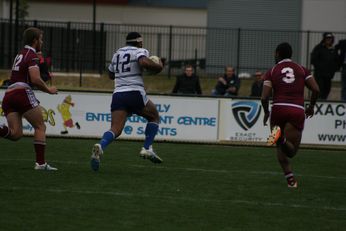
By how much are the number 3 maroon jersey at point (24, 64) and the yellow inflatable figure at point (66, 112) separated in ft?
20.6

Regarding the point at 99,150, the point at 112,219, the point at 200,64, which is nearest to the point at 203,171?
the point at 99,150

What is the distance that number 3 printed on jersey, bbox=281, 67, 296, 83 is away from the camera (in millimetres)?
11109

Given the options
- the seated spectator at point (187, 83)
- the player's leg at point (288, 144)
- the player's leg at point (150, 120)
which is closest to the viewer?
the player's leg at point (288, 144)

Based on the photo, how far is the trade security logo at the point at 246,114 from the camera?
1781cm

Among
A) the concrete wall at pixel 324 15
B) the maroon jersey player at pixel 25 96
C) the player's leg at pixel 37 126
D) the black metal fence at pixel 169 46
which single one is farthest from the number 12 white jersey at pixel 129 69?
the concrete wall at pixel 324 15

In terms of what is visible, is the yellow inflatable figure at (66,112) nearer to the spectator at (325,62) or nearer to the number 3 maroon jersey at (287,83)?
the spectator at (325,62)

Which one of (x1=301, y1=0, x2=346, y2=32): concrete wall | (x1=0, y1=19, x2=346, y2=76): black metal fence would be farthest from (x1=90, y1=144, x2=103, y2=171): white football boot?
(x1=301, y1=0, x2=346, y2=32): concrete wall

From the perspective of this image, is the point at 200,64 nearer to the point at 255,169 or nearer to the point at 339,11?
the point at 339,11

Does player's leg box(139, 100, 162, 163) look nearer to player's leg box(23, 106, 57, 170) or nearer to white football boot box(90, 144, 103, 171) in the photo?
white football boot box(90, 144, 103, 171)

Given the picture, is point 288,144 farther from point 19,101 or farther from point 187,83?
point 187,83

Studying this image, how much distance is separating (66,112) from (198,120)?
2.72 m

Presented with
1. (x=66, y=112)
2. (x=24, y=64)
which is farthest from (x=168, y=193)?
(x=66, y=112)

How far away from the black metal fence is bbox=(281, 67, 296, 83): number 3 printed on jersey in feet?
54.6

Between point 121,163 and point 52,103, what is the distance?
5019 millimetres
